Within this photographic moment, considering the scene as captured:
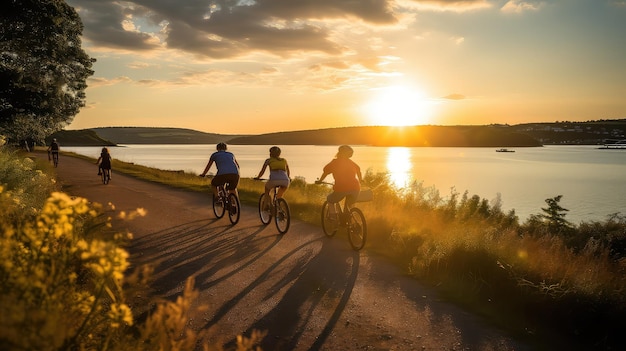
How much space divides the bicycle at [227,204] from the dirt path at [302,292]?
2.33ft

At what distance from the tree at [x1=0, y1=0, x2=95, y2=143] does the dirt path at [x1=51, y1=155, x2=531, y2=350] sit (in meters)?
12.0

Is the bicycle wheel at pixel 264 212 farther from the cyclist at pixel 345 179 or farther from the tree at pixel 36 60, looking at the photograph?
the tree at pixel 36 60

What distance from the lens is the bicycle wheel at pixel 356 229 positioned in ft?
30.0

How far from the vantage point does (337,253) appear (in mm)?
9008

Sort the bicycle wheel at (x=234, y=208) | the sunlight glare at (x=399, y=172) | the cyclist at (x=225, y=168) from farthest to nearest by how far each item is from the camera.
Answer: the sunlight glare at (x=399, y=172) → the bicycle wheel at (x=234, y=208) → the cyclist at (x=225, y=168)

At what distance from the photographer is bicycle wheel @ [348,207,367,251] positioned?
Answer: 9133mm

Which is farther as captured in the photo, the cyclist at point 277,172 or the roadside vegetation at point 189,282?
the cyclist at point 277,172

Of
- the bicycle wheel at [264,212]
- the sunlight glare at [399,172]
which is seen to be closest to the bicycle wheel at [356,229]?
the bicycle wheel at [264,212]

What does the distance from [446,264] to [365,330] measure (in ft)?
9.81

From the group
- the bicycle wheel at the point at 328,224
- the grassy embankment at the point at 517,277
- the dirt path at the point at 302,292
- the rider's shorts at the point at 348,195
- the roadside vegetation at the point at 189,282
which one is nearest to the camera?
the roadside vegetation at the point at 189,282

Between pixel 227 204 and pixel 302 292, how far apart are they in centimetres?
609

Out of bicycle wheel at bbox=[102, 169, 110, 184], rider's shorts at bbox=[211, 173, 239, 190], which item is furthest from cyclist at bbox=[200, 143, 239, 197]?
bicycle wheel at bbox=[102, 169, 110, 184]

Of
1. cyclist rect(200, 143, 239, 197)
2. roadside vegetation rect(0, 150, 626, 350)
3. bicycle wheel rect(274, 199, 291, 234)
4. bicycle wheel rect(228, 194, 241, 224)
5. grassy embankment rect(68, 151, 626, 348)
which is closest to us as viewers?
roadside vegetation rect(0, 150, 626, 350)

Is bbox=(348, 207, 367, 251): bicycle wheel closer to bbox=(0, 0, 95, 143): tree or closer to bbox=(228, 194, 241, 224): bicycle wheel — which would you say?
bbox=(228, 194, 241, 224): bicycle wheel
